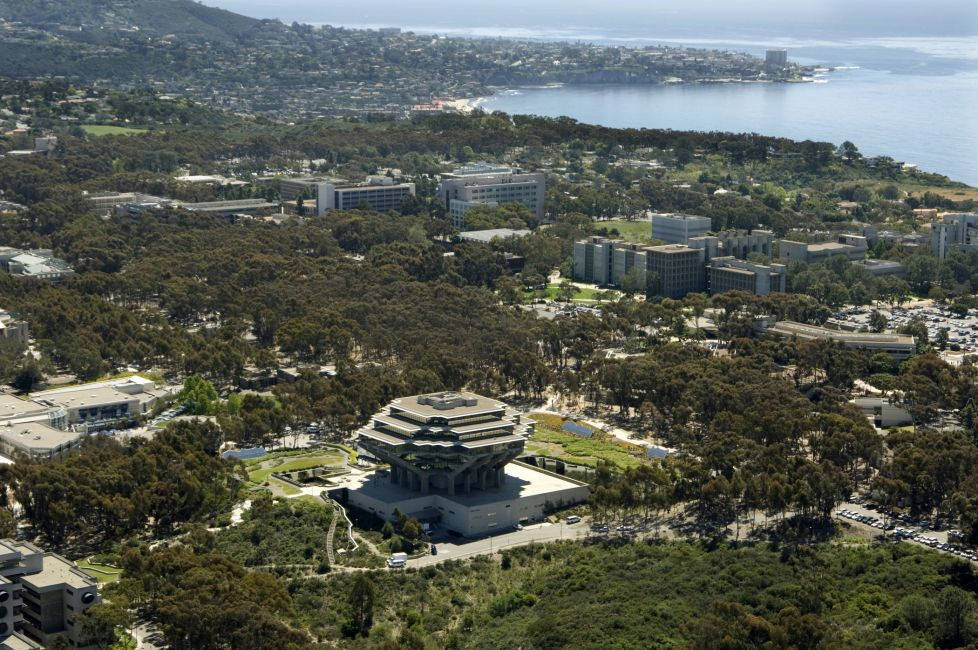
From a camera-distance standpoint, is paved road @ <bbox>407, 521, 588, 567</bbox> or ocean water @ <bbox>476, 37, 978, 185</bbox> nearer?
paved road @ <bbox>407, 521, 588, 567</bbox>

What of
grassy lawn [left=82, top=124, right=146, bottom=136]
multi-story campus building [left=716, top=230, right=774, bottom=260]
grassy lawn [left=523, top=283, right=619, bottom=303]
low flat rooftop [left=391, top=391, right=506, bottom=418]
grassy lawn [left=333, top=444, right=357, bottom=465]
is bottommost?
grassy lawn [left=523, top=283, right=619, bottom=303]

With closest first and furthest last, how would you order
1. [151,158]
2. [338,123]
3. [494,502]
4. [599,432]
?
[494,502] < [599,432] < [151,158] < [338,123]

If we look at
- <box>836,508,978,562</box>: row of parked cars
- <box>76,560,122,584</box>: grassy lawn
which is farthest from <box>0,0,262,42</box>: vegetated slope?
<box>836,508,978,562</box>: row of parked cars

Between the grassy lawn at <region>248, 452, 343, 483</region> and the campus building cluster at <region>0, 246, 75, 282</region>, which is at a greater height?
the campus building cluster at <region>0, 246, 75, 282</region>

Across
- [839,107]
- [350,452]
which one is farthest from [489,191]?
[839,107]

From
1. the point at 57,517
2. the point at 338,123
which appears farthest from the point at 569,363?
the point at 338,123

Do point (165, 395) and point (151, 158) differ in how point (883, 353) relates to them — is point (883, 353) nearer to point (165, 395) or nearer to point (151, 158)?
point (165, 395)

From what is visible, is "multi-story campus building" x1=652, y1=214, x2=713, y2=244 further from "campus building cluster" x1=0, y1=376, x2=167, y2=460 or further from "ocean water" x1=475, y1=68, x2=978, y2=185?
"ocean water" x1=475, y1=68, x2=978, y2=185
